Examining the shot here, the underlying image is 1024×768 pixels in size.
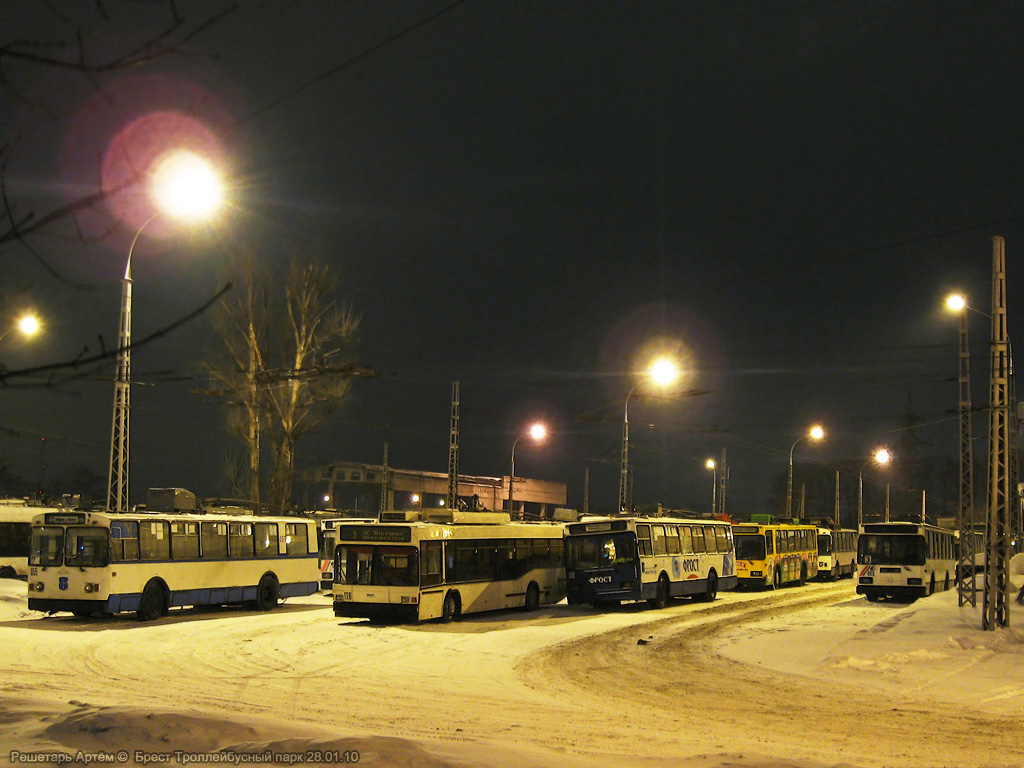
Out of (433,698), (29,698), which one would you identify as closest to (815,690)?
(433,698)

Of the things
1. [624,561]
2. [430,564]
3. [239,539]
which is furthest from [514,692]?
[239,539]

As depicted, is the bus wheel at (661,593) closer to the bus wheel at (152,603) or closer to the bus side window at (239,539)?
the bus side window at (239,539)

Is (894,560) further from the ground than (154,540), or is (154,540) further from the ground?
(154,540)

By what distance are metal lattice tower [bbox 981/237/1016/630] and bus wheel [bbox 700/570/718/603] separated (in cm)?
1210

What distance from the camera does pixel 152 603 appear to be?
81.3 feet

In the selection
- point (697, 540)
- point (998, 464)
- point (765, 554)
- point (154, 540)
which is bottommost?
point (765, 554)

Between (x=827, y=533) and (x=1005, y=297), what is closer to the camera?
(x=1005, y=297)

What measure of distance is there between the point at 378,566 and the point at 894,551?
21509 millimetres

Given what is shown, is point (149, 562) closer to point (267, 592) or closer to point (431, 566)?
point (267, 592)

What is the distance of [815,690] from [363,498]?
73438 millimetres

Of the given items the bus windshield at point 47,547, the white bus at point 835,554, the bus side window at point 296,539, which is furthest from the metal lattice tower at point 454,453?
the white bus at point 835,554

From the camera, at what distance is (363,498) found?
285 ft

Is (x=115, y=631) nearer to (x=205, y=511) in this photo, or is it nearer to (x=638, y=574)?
(x=205, y=511)

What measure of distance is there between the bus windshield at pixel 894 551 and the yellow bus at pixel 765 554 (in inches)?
211
